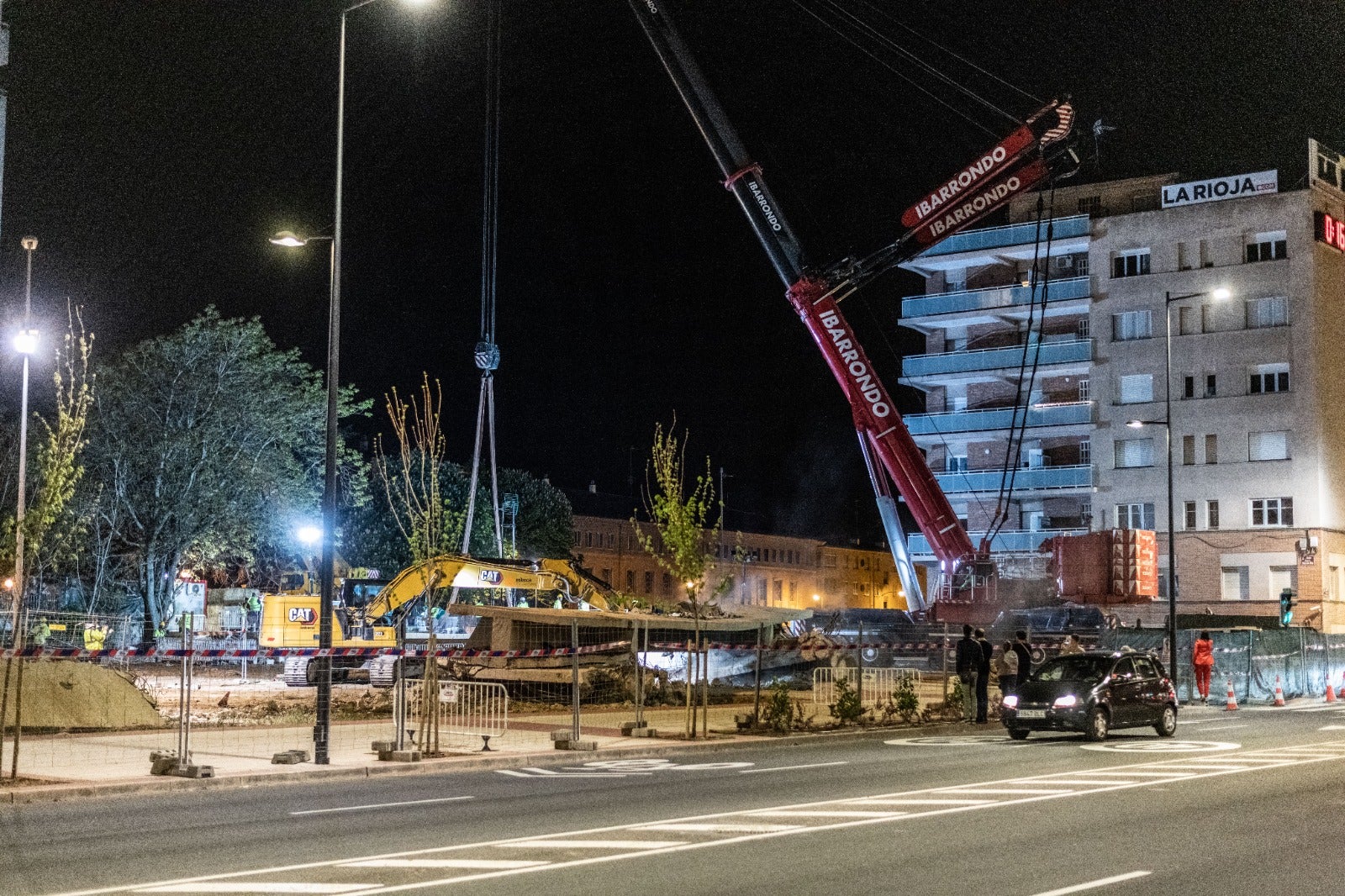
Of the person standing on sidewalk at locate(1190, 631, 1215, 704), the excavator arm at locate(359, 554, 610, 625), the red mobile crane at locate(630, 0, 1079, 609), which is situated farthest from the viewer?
the red mobile crane at locate(630, 0, 1079, 609)

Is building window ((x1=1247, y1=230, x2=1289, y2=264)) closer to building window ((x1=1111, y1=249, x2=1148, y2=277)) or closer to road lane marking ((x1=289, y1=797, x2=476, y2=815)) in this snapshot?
building window ((x1=1111, y1=249, x2=1148, y2=277))

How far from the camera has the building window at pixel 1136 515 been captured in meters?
63.9

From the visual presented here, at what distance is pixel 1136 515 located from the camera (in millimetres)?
64500

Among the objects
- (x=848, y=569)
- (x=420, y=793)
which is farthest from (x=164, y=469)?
(x=848, y=569)

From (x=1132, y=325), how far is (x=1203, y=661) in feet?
112

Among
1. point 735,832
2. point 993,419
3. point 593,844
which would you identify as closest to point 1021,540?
point 993,419

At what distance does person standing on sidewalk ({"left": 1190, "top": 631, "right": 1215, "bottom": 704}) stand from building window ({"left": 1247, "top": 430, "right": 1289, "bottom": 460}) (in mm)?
27936

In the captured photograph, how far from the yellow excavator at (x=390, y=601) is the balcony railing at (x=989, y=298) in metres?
37.5

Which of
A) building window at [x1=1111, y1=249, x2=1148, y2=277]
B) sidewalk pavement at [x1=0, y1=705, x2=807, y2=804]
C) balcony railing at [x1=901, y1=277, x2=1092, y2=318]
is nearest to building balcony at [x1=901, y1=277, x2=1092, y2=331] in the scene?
balcony railing at [x1=901, y1=277, x2=1092, y2=318]

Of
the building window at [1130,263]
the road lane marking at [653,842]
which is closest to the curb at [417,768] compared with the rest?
the road lane marking at [653,842]

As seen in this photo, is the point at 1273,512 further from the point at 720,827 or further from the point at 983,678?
the point at 720,827

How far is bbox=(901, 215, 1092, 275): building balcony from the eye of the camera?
6675 cm

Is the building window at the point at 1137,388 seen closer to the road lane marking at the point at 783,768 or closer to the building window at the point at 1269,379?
the building window at the point at 1269,379

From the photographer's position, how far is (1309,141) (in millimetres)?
61375
